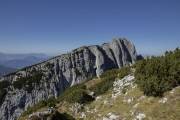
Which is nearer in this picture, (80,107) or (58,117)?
(58,117)

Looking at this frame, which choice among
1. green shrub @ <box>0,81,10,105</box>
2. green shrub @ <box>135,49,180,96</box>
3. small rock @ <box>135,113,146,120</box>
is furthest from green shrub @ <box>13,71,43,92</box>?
small rock @ <box>135,113,146,120</box>

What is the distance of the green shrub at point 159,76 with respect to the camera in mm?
29172

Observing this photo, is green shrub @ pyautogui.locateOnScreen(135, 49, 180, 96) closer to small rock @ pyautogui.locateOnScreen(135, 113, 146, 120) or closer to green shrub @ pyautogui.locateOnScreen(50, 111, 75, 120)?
small rock @ pyautogui.locateOnScreen(135, 113, 146, 120)

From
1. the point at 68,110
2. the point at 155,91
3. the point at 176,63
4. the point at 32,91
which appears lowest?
the point at 32,91

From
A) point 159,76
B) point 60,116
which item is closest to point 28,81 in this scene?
point 60,116

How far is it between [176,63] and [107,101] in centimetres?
902

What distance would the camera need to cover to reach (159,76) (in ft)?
101

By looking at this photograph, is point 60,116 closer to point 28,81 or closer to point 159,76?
point 159,76

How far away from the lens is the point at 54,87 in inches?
7279

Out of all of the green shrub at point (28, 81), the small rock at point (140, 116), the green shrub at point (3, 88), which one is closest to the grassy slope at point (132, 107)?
the small rock at point (140, 116)

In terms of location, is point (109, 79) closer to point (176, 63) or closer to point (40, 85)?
point (176, 63)

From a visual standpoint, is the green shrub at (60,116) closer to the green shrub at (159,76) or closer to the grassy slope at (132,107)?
the grassy slope at (132,107)

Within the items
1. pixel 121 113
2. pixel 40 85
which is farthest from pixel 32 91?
pixel 121 113

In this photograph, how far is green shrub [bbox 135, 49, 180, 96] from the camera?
29.2 metres
